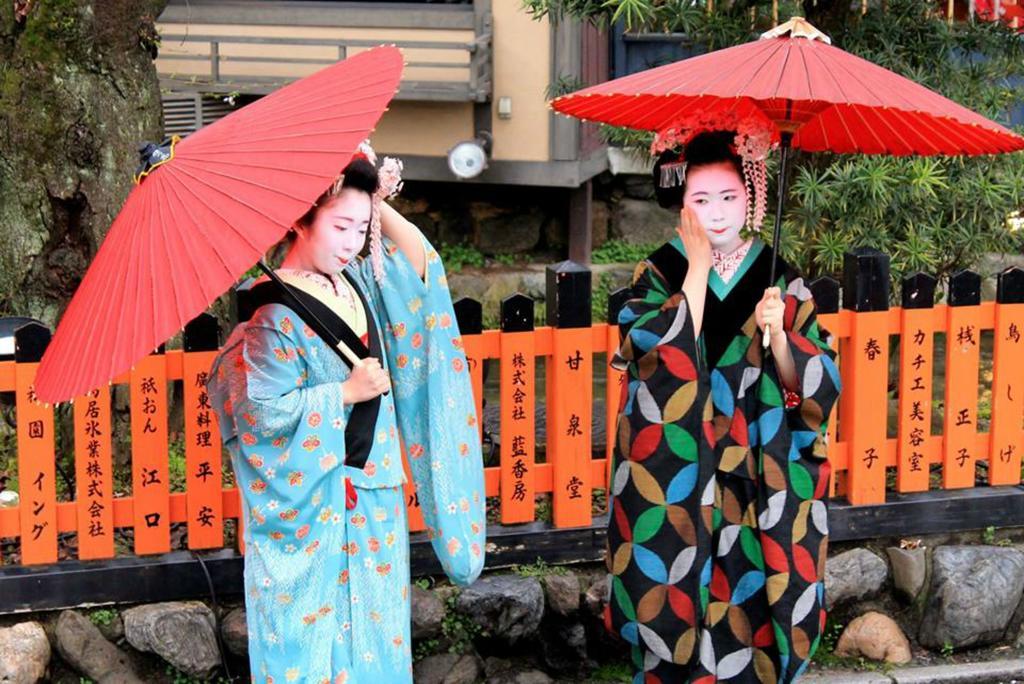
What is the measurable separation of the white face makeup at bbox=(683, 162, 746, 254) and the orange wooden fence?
3.96ft

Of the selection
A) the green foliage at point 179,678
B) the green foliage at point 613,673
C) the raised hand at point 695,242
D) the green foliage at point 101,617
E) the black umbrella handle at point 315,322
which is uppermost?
the raised hand at point 695,242

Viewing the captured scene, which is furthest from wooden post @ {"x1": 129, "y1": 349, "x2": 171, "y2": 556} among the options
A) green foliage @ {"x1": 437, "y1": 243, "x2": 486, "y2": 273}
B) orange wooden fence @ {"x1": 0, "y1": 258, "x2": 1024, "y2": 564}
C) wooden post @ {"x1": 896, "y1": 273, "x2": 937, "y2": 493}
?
green foliage @ {"x1": 437, "y1": 243, "x2": 486, "y2": 273}

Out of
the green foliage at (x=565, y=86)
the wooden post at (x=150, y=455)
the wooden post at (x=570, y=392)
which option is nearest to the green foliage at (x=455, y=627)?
the wooden post at (x=570, y=392)

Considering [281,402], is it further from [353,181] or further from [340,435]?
[353,181]

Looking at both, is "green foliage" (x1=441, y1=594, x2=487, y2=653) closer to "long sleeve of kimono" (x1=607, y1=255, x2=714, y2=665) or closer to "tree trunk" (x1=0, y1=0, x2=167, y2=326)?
"long sleeve of kimono" (x1=607, y1=255, x2=714, y2=665)

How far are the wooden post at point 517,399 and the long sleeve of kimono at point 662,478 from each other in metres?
0.95

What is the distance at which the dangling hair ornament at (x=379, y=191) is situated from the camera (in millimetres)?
3945

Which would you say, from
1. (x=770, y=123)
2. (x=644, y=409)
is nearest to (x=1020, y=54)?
(x=770, y=123)

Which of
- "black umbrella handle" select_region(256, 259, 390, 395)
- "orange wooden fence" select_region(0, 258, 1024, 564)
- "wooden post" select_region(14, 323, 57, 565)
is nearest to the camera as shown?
"black umbrella handle" select_region(256, 259, 390, 395)

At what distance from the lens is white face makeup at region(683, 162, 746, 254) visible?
13.8ft

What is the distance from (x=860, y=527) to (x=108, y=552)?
2.86m

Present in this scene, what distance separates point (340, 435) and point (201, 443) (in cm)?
128

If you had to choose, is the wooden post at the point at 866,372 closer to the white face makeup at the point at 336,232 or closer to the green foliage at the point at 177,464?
the white face makeup at the point at 336,232

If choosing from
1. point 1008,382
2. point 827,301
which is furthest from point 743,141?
point 1008,382
